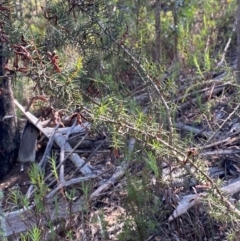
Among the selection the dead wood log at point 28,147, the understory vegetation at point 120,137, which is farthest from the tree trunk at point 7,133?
the understory vegetation at point 120,137

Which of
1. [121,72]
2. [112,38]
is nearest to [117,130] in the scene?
[112,38]

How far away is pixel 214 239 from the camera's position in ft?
13.0

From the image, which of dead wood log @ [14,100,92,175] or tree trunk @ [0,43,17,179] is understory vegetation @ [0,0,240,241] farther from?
tree trunk @ [0,43,17,179]

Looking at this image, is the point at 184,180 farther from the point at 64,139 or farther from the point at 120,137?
the point at 64,139

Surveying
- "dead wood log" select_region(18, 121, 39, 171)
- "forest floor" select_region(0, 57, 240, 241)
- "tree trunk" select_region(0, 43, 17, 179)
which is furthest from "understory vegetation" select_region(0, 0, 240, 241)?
"tree trunk" select_region(0, 43, 17, 179)

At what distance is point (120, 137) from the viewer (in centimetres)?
337

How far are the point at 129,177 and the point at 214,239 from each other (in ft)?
2.35

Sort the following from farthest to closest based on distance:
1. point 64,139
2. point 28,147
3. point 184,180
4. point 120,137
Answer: point 28,147 → point 64,139 → point 184,180 → point 120,137

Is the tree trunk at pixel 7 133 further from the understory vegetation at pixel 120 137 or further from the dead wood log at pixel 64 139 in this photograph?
the understory vegetation at pixel 120 137

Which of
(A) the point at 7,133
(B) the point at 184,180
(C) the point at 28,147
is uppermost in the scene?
(B) the point at 184,180

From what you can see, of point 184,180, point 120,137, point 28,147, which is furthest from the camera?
point 28,147

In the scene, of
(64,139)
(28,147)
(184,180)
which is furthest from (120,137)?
(28,147)

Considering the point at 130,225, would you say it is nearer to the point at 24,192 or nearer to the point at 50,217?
the point at 50,217

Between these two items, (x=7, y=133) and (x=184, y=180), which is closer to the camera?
(x=184, y=180)
